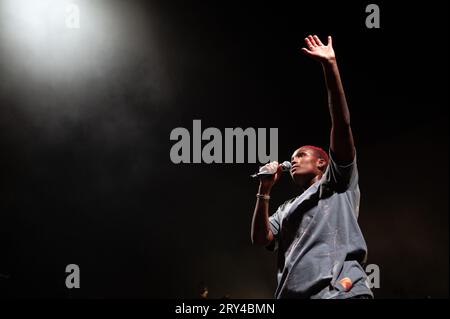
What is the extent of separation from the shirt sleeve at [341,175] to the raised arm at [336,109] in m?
0.02

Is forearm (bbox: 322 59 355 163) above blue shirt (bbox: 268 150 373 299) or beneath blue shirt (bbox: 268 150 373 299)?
above

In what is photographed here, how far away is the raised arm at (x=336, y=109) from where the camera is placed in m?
1.50

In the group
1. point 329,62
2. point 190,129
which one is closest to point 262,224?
point 329,62

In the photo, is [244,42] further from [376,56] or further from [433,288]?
[433,288]

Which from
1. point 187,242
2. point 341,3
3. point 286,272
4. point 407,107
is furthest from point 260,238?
point 187,242

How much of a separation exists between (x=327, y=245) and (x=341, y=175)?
255mm

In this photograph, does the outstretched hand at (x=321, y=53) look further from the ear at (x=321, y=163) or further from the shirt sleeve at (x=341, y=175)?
the ear at (x=321, y=163)

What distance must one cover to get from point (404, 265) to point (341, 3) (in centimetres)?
383

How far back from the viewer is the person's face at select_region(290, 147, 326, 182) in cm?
203

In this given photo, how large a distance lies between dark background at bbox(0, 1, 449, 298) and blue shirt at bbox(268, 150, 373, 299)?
12.5 ft

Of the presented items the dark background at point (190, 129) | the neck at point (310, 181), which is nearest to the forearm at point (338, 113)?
the neck at point (310, 181)

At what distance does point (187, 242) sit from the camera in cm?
671

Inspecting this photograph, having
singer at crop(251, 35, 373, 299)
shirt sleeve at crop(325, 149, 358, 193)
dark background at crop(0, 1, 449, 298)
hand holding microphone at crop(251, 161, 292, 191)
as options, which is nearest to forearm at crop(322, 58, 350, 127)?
singer at crop(251, 35, 373, 299)

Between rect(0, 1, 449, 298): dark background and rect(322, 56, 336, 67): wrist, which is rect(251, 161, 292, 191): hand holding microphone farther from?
rect(0, 1, 449, 298): dark background
